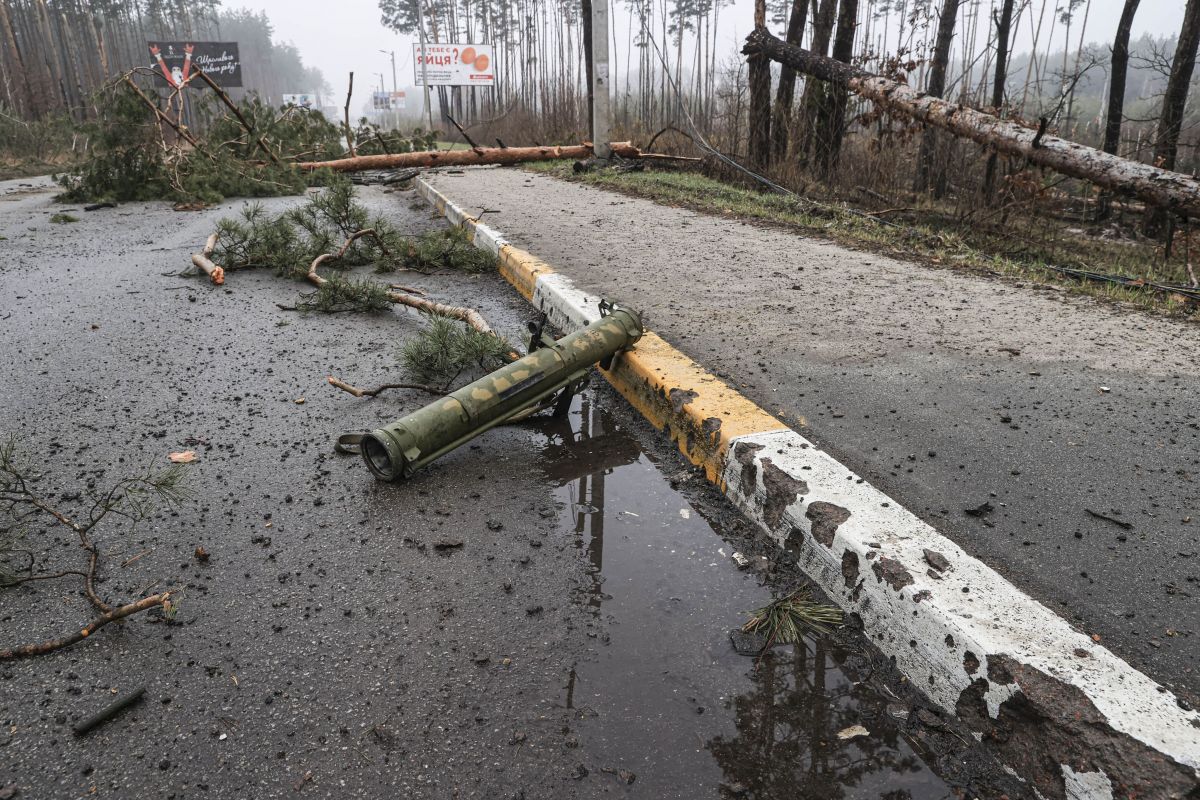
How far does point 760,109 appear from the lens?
1012 centimetres

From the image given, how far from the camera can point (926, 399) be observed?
2.55m

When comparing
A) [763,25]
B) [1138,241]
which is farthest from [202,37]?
[1138,241]

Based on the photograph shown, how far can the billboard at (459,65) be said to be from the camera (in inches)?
1153

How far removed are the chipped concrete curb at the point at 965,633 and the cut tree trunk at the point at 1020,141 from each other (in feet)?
19.3

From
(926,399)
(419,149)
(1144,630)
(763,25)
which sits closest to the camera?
(1144,630)

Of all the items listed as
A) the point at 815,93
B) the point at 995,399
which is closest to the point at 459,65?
the point at 815,93

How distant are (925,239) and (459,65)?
28436 millimetres

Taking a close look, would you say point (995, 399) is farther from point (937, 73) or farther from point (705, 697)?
point (937, 73)

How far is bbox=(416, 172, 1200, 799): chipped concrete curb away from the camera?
1188mm

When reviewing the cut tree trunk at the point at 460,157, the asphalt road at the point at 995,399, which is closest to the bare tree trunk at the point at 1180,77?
the cut tree trunk at the point at 460,157

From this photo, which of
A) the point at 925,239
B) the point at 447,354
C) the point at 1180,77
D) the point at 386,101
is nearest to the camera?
the point at 447,354

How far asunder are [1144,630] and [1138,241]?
404 inches

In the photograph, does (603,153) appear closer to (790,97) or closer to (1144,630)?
(790,97)

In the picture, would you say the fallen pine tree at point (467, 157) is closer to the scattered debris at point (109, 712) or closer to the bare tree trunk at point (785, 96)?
the bare tree trunk at point (785, 96)
